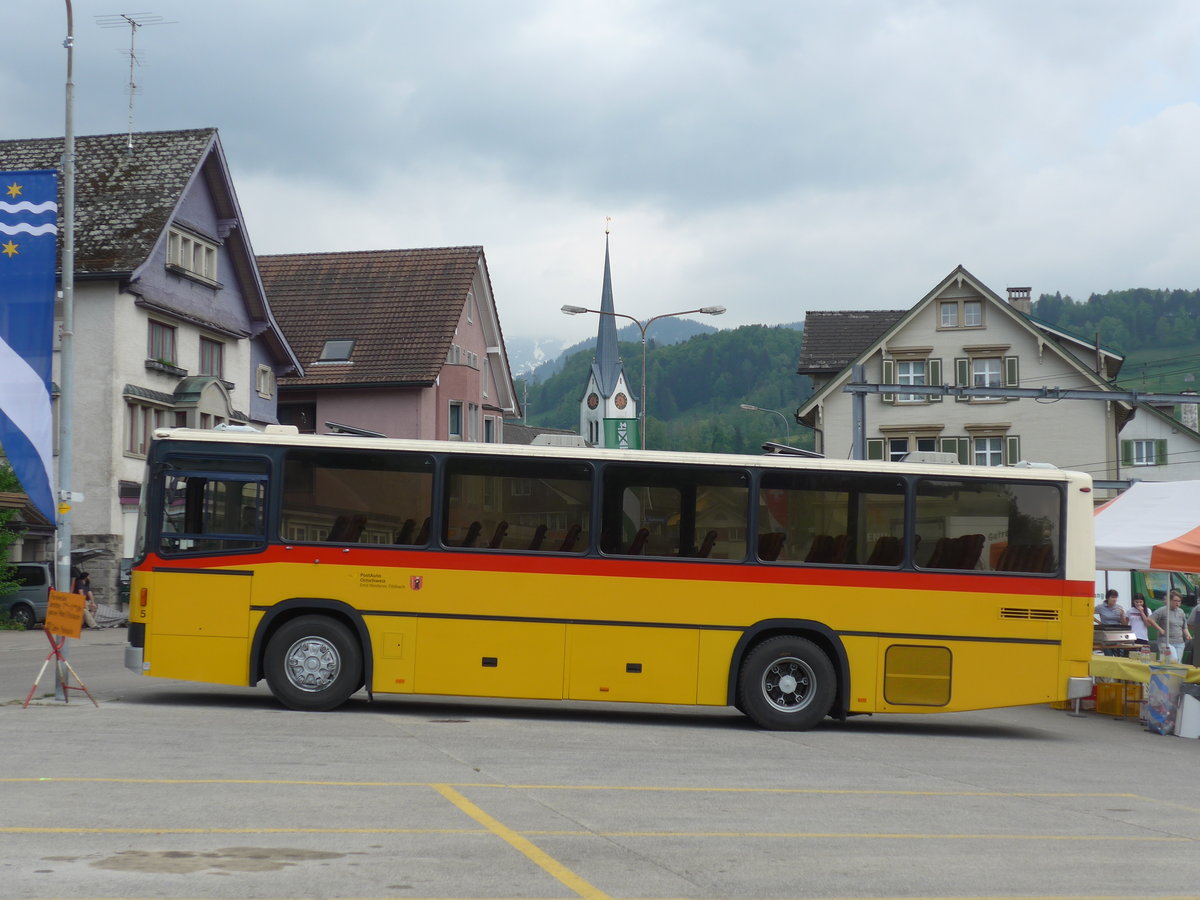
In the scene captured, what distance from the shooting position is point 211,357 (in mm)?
45781

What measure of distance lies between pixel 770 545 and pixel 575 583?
2.10 metres

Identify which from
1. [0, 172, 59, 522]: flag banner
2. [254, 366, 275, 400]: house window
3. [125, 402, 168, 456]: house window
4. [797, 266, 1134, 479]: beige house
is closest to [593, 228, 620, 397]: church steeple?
[797, 266, 1134, 479]: beige house

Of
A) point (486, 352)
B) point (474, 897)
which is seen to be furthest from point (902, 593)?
point (486, 352)

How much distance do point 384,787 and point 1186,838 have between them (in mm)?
5254

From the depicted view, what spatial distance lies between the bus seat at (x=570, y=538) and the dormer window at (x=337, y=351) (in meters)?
40.5

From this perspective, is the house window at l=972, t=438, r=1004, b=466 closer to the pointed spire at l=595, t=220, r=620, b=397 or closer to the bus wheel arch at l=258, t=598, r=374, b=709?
the bus wheel arch at l=258, t=598, r=374, b=709

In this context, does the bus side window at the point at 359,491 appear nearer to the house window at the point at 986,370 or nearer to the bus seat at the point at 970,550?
the bus seat at the point at 970,550

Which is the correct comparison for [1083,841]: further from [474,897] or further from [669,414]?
[669,414]

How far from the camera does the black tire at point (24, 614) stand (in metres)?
37.8

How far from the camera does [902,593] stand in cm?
1623

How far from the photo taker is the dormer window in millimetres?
55812

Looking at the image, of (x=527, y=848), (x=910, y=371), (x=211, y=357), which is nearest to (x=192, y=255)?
(x=211, y=357)

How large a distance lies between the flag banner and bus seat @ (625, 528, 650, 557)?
6269mm

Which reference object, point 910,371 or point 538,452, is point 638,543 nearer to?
point 538,452
